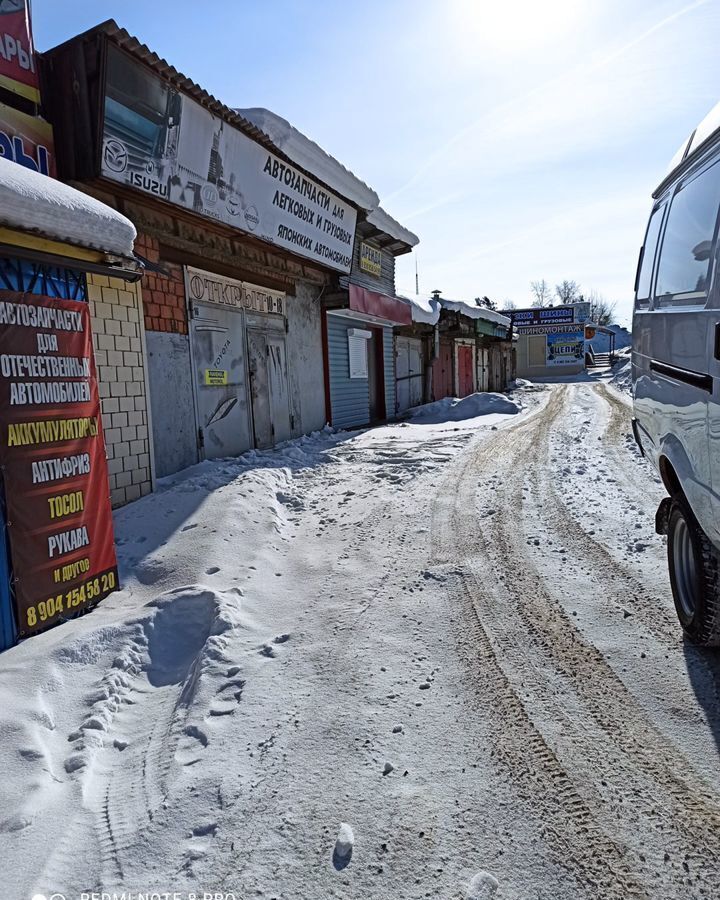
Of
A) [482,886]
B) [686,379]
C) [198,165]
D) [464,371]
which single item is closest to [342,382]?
[198,165]

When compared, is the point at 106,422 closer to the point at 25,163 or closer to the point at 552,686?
the point at 25,163

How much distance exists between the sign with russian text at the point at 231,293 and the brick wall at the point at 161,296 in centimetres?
25

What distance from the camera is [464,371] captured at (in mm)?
25297

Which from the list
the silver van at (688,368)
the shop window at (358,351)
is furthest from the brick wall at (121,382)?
the shop window at (358,351)

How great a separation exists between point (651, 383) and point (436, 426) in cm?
997

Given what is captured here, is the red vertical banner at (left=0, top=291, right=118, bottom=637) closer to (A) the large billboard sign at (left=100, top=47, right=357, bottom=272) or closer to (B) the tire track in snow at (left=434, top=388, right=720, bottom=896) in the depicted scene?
(B) the tire track in snow at (left=434, top=388, right=720, bottom=896)

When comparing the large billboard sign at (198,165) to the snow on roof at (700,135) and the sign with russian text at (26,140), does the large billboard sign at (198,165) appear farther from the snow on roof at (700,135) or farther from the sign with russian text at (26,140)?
the snow on roof at (700,135)

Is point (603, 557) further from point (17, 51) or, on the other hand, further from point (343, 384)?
point (343, 384)

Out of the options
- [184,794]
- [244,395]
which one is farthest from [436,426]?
[184,794]

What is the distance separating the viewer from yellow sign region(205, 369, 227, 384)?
8.44m

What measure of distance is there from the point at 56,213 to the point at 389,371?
1316 centimetres

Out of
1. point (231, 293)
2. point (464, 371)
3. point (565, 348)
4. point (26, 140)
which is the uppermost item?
point (565, 348)

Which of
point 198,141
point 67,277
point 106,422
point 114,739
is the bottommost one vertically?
point 114,739

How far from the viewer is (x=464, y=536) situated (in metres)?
5.25
